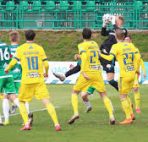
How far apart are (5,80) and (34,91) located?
1.50 m

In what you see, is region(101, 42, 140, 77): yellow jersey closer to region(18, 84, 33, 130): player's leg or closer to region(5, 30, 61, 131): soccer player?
region(5, 30, 61, 131): soccer player

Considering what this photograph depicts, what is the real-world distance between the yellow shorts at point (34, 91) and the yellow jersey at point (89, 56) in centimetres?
126

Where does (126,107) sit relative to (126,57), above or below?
below

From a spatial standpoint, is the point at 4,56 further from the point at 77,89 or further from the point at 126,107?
the point at 126,107

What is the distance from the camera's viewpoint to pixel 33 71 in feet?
41.4

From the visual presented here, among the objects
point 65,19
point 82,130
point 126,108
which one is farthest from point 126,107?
point 65,19

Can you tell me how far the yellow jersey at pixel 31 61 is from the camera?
12.6 meters

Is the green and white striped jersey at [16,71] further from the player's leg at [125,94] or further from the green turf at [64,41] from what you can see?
the green turf at [64,41]

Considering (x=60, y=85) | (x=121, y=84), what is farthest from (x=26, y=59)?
(x=60, y=85)

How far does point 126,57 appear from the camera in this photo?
44.6 ft

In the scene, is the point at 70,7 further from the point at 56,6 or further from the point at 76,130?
the point at 76,130

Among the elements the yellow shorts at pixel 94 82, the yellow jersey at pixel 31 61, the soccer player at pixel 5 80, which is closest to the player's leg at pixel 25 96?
the yellow jersey at pixel 31 61

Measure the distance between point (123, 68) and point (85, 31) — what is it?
1122 mm

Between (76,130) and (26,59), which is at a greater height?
(26,59)
